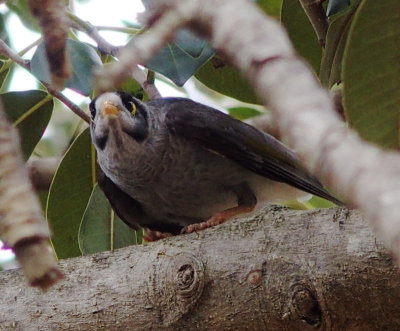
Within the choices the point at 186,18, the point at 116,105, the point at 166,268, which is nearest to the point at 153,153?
the point at 116,105

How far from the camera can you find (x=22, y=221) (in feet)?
1.80

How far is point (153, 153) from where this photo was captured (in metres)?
3.01

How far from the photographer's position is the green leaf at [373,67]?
70.9 inches

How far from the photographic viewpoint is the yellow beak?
2.90m

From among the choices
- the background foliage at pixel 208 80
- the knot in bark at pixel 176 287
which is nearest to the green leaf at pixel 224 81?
the background foliage at pixel 208 80

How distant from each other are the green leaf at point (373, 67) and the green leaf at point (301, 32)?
0.68 m

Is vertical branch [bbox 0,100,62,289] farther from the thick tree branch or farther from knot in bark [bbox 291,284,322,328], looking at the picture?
knot in bark [bbox 291,284,322,328]

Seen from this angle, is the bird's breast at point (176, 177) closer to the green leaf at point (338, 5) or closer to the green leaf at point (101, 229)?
the green leaf at point (101, 229)

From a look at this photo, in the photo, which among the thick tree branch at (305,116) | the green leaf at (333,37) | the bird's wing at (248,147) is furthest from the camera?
the bird's wing at (248,147)

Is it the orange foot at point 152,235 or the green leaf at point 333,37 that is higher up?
the green leaf at point 333,37

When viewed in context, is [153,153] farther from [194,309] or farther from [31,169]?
[194,309]

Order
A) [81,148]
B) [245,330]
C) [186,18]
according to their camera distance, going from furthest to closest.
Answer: [81,148] < [245,330] < [186,18]

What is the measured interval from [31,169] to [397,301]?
215 centimetres

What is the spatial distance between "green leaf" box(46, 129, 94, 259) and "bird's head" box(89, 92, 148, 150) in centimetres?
16
